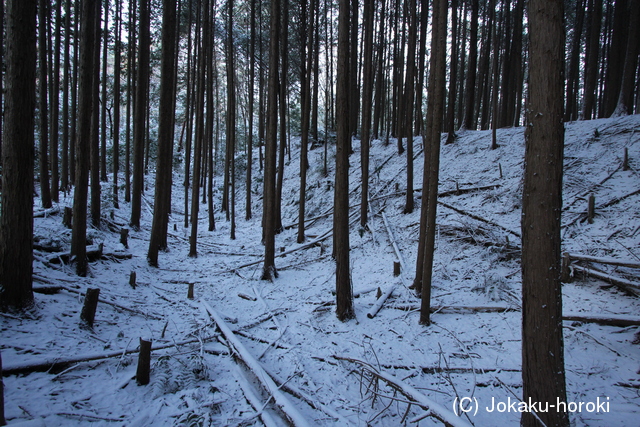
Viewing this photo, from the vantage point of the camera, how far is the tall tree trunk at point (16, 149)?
4531mm

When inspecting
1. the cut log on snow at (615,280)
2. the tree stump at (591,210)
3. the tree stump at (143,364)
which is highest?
the tree stump at (591,210)

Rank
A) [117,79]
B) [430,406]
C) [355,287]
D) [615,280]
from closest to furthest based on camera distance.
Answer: [430,406], [615,280], [355,287], [117,79]

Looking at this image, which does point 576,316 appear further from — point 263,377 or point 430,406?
point 263,377

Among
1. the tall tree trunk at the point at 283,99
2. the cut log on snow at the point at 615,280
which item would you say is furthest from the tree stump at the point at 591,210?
the tall tree trunk at the point at 283,99

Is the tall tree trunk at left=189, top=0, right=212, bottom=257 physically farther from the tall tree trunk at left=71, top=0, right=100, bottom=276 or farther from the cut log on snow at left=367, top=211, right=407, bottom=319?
the cut log on snow at left=367, top=211, right=407, bottom=319

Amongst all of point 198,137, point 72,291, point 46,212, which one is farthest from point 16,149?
point 198,137

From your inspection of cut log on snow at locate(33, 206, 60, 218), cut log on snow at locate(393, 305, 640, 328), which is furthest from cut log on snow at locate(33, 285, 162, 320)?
cut log on snow at locate(393, 305, 640, 328)

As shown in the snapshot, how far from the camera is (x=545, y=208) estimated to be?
8.84 ft

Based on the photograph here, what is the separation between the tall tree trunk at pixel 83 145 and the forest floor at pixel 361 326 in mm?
527

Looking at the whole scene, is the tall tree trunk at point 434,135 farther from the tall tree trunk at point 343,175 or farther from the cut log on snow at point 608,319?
the cut log on snow at point 608,319

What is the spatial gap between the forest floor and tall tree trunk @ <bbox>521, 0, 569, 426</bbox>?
1122 mm

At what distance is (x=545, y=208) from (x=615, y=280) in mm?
4364

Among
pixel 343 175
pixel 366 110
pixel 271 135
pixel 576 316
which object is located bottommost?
pixel 576 316

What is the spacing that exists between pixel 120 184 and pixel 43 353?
711 inches
